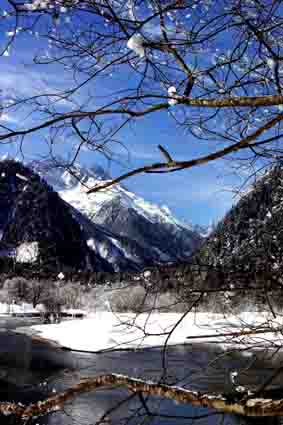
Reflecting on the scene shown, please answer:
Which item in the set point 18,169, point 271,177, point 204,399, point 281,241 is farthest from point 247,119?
point 204,399

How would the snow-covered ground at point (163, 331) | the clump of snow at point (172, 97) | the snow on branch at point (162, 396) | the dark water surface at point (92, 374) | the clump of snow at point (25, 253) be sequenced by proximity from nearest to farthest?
the snow on branch at point (162, 396), the clump of snow at point (172, 97), the snow-covered ground at point (163, 331), the clump of snow at point (25, 253), the dark water surface at point (92, 374)

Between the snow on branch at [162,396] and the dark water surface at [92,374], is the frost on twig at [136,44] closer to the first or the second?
the snow on branch at [162,396]

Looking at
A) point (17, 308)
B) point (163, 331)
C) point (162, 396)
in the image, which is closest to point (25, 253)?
point (163, 331)

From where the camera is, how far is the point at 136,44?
175cm

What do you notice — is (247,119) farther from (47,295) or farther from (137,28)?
(47,295)

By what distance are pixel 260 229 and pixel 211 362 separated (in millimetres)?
684

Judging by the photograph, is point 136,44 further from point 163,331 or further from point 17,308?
point 17,308

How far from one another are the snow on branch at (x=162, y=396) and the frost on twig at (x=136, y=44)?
1144 millimetres

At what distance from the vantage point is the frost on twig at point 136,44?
68.6 inches

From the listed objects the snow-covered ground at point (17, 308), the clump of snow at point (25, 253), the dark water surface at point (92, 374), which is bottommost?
the dark water surface at point (92, 374)

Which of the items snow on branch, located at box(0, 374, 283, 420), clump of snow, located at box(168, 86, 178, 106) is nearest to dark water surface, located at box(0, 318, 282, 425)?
snow on branch, located at box(0, 374, 283, 420)

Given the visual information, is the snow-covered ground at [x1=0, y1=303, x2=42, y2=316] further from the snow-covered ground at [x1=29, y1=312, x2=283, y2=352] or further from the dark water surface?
the dark water surface

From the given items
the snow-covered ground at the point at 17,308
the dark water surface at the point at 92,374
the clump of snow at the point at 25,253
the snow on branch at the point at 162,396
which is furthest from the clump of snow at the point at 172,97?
the snow-covered ground at the point at 17,308

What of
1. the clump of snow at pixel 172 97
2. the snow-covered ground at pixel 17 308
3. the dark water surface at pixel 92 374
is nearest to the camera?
the clump of snow at pixel 172 97
